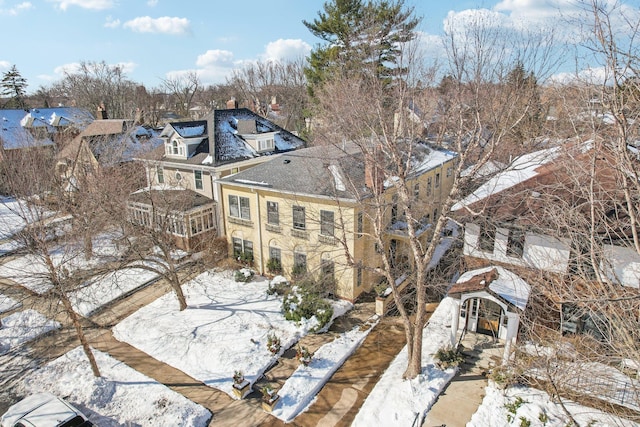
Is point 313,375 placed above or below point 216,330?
below

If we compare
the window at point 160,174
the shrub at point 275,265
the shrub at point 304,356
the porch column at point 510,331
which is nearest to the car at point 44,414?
the shrub at point 304,356

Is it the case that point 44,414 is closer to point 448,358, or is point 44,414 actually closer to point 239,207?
point 239,207

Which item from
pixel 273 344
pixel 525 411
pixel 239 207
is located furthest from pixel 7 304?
pixel 525 411

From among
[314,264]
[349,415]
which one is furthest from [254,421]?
[314,264]

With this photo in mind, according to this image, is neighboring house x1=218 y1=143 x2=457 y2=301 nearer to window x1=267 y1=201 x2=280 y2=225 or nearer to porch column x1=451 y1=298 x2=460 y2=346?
window x1=267 y1=201 x2=280 y2=225

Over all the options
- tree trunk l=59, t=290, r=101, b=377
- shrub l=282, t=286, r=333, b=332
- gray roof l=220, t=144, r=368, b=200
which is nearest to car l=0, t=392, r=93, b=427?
tree trunk l=59, t=290, r=101, b=377

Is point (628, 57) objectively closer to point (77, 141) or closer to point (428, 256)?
point (428, 256)

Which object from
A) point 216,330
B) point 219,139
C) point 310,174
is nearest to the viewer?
point 216,330
